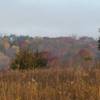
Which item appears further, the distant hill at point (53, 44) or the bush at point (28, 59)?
the distant hill at point (53, 44)

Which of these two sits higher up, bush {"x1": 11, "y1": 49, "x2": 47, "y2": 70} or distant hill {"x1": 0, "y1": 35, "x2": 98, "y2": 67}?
bush {"x1": 11, "y1": 49, "x2": 47, "y2": 70}

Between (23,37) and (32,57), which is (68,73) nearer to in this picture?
(32,57)

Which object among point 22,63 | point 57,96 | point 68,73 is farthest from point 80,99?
point 22,63

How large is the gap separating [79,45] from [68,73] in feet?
152

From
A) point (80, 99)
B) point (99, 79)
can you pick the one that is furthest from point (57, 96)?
point (99, 79)

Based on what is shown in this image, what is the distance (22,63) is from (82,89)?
16.6m

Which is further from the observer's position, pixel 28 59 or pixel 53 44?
pixel 53 44

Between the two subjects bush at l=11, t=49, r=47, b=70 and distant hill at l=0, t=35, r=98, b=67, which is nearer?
bush at l=11, t=49, r=47, b=70

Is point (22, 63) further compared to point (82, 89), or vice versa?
point (22, 63)

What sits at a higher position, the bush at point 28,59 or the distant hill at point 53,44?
the bush at point 28,59

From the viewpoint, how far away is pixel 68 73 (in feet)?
31.5

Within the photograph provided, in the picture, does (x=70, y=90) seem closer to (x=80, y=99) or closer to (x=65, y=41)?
(x=80, y=99)

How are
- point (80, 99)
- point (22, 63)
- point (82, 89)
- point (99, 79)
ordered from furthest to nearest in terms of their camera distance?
1. point (22, 63)
2. point (99, 79)
3. point (82, 89)
4. point (80, 99)

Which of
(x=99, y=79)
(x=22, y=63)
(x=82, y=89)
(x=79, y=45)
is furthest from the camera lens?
(x=79, y=45)
